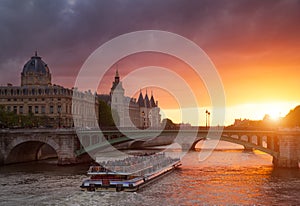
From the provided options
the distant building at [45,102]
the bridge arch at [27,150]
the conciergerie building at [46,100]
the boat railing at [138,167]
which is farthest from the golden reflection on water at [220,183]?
the distant building at [45,102]

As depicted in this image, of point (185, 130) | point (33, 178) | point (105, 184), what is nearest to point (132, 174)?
point (105, 184)

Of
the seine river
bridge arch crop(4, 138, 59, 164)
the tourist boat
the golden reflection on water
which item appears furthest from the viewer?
bridge arch crop(4, 138, 59, 164)

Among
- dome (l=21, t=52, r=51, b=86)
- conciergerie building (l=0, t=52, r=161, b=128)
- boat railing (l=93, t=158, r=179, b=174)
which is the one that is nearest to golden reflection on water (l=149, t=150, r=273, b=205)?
boat railing (l=93, t=158, r=179, b=174)

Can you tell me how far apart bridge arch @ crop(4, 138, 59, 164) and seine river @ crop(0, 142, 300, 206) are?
5696mm

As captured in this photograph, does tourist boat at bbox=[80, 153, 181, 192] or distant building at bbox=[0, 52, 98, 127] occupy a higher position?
distant building at bbox=[0, 52, 98, 127]

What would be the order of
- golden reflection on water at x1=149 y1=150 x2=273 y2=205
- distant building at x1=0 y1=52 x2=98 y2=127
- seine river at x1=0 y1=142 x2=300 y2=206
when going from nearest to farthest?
seine river at x1=0 y1=142 x2=300 y2=206
golden reflection on water at x1=149 y1=150 x2=273 y2=205
distant building at x1=0 y1=52 x2=98 y2=127

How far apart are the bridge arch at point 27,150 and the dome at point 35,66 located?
5292 centimetres

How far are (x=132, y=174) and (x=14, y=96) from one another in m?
77.2

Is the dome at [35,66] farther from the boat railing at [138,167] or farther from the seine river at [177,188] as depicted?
the boat railing at [138,167]

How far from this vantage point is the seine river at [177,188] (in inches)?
1586

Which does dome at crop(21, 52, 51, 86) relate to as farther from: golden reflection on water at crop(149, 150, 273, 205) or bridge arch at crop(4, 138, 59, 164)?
golden reflection on water at crop(149, 150, 273, 205)

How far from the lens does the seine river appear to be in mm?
40281

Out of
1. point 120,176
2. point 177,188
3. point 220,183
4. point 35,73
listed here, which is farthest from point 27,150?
point 35,73

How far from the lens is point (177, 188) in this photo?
4691 cm
